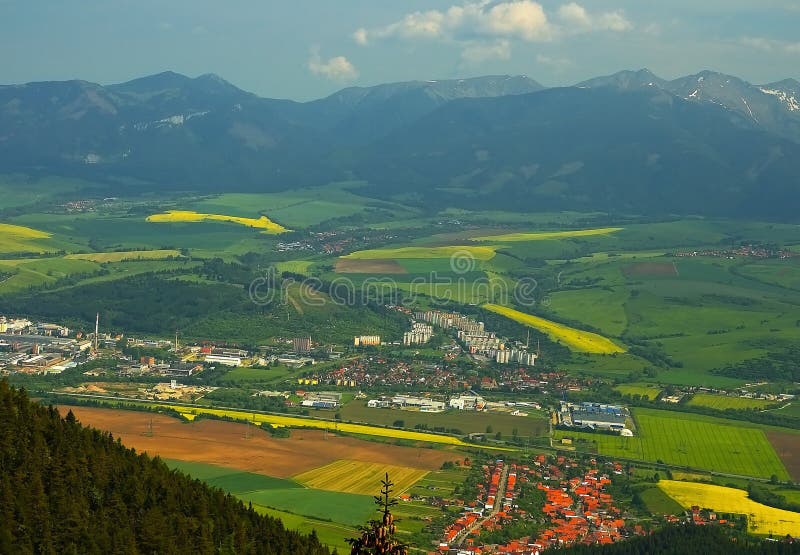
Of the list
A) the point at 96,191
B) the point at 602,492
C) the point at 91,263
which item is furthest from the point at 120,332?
the point at 96,191

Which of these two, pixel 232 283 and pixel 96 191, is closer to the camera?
pixel 232 283

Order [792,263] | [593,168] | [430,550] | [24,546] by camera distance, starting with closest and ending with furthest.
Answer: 1. [24,546]
2. [430,550]
3. [792,263]
4. [593,168]

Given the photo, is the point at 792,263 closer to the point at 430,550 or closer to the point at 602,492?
the point at 602,492

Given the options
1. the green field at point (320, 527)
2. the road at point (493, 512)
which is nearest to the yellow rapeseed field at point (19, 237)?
the road at point (493, 512)

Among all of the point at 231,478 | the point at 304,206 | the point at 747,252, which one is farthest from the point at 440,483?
the point at 304,206

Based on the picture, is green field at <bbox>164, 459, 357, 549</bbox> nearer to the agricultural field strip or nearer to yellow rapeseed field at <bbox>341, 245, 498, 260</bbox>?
the agricultural field strip

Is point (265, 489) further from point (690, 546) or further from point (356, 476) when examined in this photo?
point (690, 546)

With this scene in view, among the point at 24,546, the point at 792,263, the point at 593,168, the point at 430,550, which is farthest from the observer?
the point at 593,168
